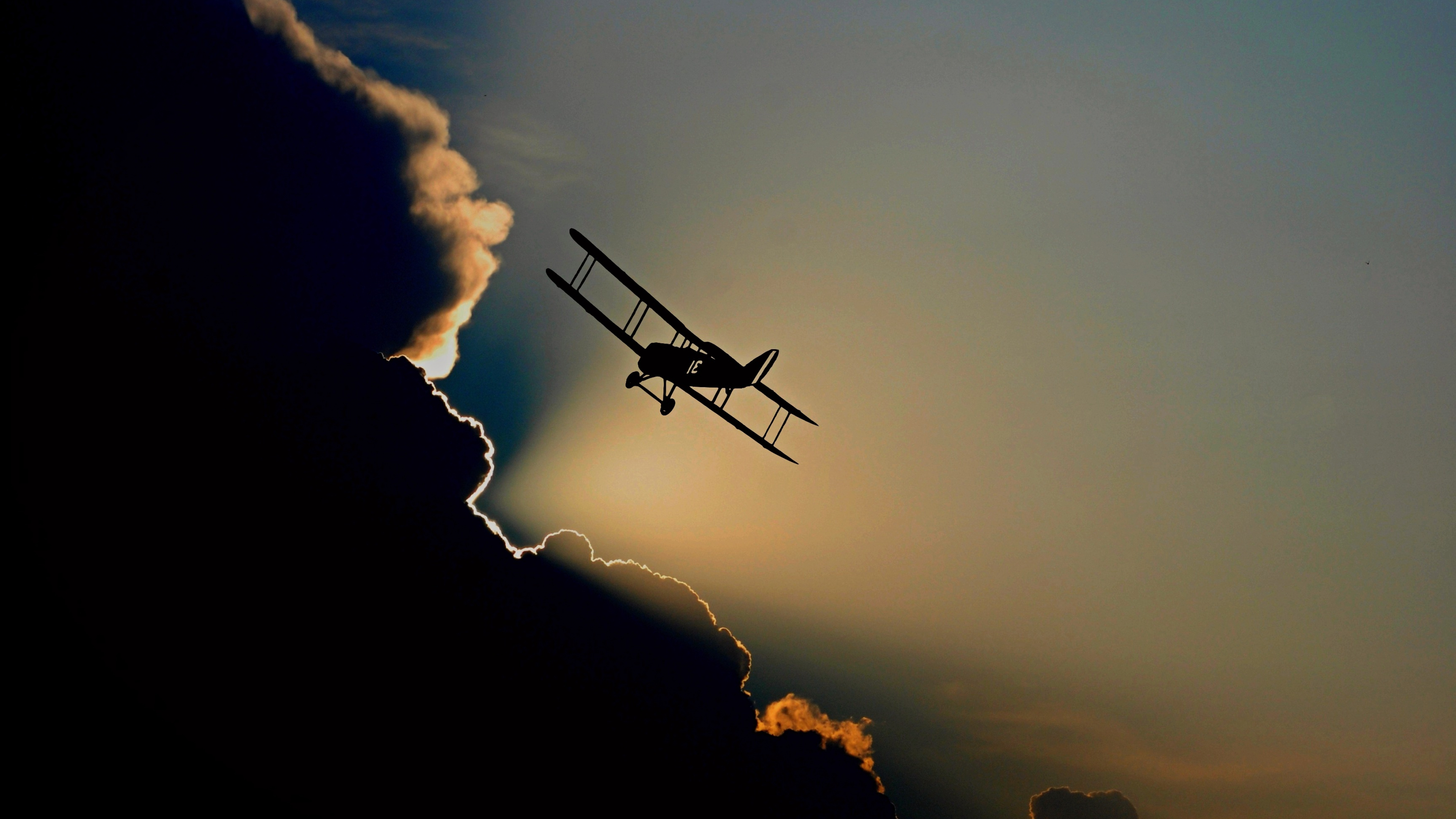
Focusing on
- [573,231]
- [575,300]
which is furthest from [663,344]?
[573,231]

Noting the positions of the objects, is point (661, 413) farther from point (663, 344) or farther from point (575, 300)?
point (575, 300)

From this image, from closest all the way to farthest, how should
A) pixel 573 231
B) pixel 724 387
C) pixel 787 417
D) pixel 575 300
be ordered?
1. pixel 573 231
2. pixel 575 300
3. pixel 724 387
4. pixel 787 417

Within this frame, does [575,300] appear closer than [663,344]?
Yes

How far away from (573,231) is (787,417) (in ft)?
66.8

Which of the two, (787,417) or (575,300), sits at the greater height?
(787,417)

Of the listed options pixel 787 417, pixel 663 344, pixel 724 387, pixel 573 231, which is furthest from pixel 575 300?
pixel 787 417

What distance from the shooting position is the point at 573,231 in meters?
28.9

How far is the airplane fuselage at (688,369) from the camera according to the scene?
115ft

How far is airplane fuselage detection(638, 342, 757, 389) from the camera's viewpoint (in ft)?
115

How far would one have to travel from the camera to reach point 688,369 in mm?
36594

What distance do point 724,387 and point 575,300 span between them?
9.12 m

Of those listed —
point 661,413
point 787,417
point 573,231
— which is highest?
point 787,417

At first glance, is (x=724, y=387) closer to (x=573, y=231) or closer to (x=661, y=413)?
(x=661, y=413)

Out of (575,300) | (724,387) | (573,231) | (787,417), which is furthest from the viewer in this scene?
(787,417)
